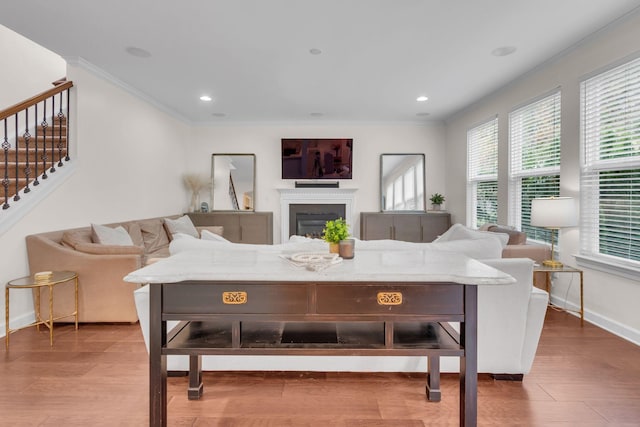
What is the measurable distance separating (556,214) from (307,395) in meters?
2.77

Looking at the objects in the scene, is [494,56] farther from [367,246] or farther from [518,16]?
[367,246]

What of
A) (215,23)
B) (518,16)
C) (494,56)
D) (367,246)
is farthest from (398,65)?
(367,246)

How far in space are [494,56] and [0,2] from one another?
4.42m

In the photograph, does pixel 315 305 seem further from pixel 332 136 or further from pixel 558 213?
pixel 332 136

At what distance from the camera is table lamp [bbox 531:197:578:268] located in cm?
312

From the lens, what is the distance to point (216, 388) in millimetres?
2055

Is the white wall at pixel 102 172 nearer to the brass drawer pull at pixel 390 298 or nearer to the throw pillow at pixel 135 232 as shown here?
the throw pillow at pixel 135 232

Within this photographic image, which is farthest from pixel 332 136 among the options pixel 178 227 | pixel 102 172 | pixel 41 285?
pixel 41 285

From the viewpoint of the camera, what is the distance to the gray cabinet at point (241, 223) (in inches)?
243

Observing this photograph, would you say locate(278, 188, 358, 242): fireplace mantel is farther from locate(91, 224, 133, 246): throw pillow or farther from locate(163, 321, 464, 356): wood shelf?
locate(163, 321, 464, 356): wood shelf

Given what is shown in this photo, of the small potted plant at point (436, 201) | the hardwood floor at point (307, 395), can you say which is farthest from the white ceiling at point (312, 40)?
the hardwood floor at point (307, 395)

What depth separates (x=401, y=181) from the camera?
21.6 feet

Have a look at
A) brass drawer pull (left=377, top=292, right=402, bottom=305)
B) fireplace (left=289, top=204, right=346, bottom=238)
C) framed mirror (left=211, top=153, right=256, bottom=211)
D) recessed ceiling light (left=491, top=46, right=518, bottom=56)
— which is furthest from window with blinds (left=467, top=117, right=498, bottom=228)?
brass drawer pull (left=377, top=292, right=402, bottom=305)

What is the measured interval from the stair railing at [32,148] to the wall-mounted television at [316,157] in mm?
3460
